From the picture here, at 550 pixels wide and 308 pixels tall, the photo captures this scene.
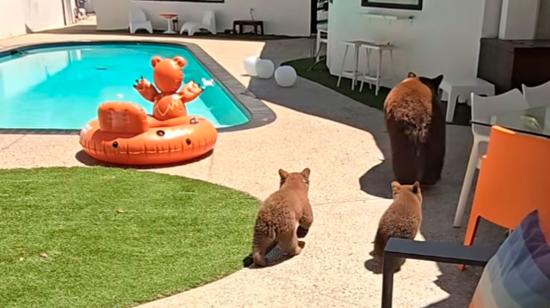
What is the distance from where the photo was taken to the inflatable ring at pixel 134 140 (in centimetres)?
495

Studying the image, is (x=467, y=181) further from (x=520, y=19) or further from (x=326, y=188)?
(x=520, y=19)

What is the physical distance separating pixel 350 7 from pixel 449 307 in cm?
709

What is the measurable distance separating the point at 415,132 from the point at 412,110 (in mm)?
170

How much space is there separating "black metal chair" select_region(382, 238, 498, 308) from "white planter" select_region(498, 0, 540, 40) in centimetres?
540

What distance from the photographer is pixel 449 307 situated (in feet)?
9.19

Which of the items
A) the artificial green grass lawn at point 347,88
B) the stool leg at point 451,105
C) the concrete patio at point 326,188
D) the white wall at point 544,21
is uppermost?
the white wall at point 544,21

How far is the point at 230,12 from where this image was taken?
53.4 ft

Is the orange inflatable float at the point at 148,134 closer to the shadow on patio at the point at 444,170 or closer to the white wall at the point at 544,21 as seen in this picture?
the shadow on patio at the point at 444,170

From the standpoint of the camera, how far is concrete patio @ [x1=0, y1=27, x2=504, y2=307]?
9.61 feet

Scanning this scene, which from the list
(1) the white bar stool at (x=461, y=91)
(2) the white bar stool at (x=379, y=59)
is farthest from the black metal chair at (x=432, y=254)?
(2) the white bar stool at (x=379, y=59)

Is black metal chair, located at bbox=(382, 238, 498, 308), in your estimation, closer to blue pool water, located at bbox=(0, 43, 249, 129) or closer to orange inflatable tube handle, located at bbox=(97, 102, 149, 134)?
orange inflatable tube handle, located at bbox=(97, 102, 149, 134)

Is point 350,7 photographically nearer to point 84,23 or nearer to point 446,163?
point 446,163

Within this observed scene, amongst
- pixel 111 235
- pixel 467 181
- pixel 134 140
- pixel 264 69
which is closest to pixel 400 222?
A: pixel 467 181

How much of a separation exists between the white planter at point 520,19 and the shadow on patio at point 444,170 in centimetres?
148
